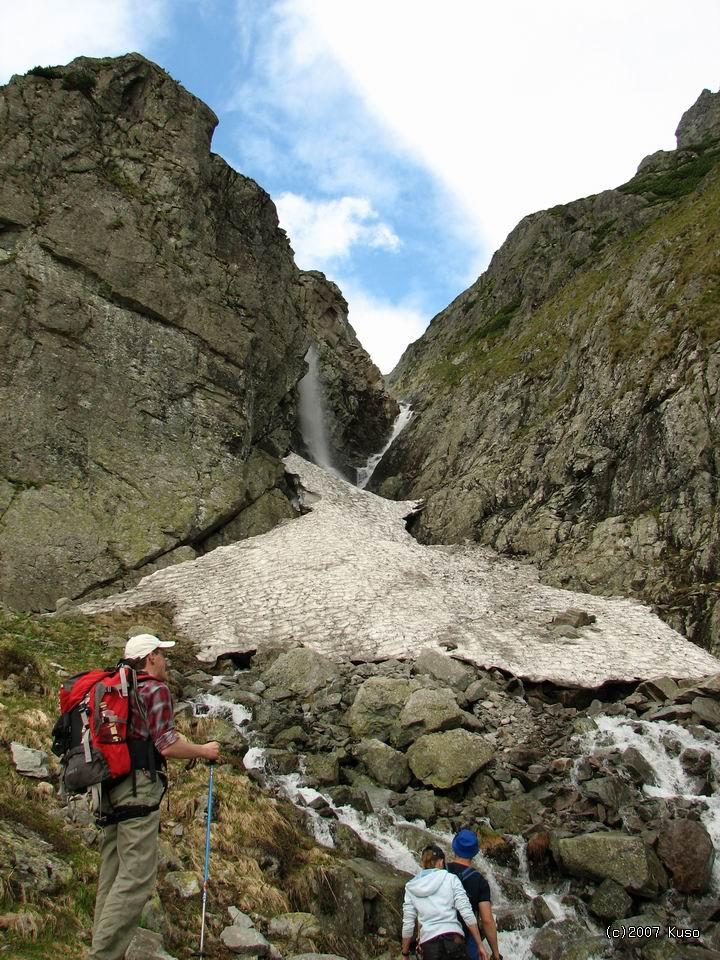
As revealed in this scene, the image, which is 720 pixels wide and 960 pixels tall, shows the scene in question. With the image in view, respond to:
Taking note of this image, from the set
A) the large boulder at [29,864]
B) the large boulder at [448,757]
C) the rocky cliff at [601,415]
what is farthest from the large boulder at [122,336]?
the large boulder at [29,864]

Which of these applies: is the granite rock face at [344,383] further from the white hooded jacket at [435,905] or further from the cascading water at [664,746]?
the white hooded jacket at [435,905]

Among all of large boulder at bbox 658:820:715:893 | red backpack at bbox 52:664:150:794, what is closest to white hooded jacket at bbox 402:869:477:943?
red backpack at bbox 52:664:150:794

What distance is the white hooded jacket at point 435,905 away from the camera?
27.0ft

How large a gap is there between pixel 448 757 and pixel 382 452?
4222 cm

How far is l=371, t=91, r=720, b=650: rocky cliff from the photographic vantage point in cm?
2536

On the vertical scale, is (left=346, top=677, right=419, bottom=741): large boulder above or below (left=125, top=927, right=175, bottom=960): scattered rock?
below

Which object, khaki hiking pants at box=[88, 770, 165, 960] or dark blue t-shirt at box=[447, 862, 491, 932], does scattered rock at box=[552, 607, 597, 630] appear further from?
khaki hiking pants at box=[88, 770, 165, 960]

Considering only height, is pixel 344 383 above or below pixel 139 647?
above

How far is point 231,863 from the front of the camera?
31.5ft

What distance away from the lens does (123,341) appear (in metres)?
32.8

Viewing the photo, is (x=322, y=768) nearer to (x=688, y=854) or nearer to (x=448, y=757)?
(x=448, y=757)

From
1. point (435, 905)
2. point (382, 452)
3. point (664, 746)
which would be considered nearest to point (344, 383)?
point (382, 452)

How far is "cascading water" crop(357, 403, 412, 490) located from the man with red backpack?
139 ft

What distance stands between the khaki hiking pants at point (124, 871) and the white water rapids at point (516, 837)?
6403 mm
